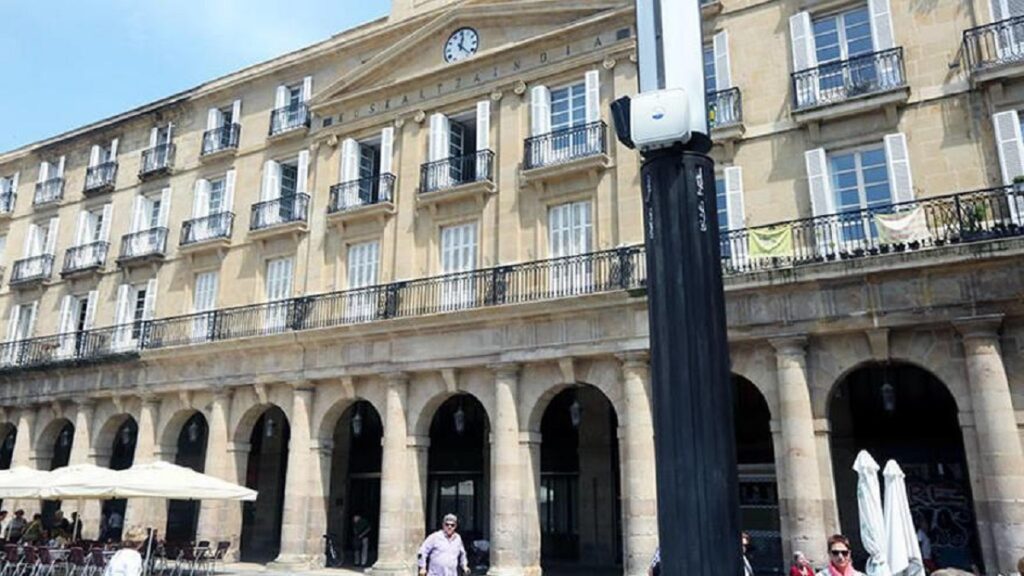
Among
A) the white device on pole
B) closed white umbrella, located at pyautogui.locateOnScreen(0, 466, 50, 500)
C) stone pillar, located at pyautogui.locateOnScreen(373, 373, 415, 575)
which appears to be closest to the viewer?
the white device on pole

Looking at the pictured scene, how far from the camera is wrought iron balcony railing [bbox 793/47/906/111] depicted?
48.4 ft

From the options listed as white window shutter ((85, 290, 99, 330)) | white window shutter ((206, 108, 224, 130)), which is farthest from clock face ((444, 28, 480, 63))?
white window shutter ((85, 290, 99, 330))

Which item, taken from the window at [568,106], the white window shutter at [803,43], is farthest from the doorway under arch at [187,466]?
the white window shutter at [803,43]

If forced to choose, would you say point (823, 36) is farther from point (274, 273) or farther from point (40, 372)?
point (40, 372)

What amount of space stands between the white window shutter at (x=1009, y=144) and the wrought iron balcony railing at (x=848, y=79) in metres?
1.85

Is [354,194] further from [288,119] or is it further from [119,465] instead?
[119,465]

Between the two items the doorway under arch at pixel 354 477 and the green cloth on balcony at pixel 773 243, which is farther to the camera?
the doorway under arch at pixel 354 477

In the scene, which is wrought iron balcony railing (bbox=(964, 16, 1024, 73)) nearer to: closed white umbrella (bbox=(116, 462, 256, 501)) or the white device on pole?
the white device on pole

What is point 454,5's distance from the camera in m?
20.7

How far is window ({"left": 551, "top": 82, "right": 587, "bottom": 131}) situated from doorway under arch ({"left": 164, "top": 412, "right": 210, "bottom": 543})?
14.5 metres

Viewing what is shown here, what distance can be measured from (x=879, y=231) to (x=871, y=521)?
5.98m

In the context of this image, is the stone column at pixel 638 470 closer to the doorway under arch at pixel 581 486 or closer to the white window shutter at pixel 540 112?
the doorway under arch at pixel 581 486

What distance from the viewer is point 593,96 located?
17.9m

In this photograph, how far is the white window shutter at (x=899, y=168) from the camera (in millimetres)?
14154
